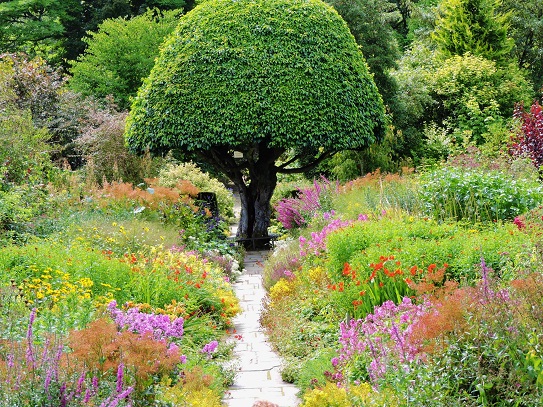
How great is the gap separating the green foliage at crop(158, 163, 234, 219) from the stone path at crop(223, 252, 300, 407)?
6702 millimetres

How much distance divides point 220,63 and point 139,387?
882cm

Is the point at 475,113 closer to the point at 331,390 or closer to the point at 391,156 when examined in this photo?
the point at 391,156

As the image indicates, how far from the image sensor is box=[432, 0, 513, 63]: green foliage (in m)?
22.7

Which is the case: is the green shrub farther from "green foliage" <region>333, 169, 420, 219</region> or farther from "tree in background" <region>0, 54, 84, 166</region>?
"tree in background" <region>0, 54, 84, 166</region>

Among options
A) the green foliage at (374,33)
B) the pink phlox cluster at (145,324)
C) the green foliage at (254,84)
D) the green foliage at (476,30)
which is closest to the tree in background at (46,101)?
the green foliage at (254,84)

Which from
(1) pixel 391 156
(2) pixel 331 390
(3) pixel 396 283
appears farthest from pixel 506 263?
(1) pixel 391 156

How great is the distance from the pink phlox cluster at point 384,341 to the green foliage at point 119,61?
17.8m

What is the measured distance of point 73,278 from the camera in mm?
6543

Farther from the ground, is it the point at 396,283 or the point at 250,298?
the point at 396,283

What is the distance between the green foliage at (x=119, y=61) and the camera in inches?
864

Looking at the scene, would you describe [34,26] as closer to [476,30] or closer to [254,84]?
[476,30]

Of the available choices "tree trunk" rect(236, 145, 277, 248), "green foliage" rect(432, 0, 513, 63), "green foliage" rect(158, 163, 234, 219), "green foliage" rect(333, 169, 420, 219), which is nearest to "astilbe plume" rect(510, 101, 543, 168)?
"green foliage" rect(333, 169, 420, 219)

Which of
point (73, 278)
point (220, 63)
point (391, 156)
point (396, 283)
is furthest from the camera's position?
point (391, 156)

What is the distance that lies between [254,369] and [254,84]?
272 inches
